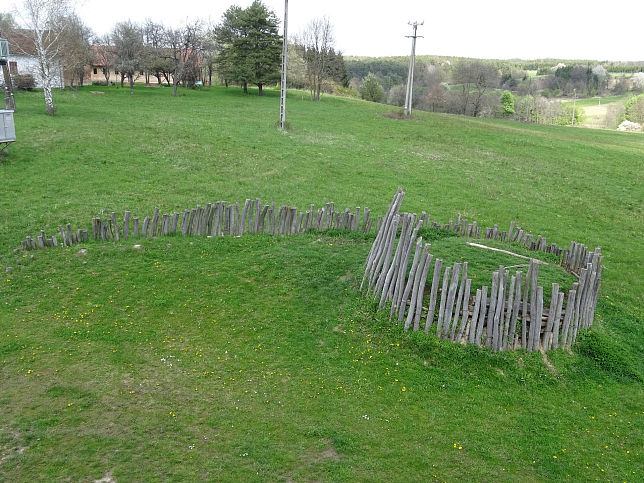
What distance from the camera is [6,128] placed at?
60.7ft

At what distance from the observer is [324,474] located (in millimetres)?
5980

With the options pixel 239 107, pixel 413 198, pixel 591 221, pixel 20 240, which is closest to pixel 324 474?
pixel 20 240

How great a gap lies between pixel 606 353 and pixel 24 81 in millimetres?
42679

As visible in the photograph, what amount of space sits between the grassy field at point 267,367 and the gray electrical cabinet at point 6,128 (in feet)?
5.81

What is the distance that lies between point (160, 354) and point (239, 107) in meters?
32.3

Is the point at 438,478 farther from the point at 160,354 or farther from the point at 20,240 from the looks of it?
the point at 20,240

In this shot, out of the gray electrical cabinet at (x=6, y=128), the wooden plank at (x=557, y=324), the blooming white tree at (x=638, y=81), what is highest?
the blooming white tree at (x=638, y=81)

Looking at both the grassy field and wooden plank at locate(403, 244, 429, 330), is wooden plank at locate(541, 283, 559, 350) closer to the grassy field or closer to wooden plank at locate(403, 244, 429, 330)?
the grassy field

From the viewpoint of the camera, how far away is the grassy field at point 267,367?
6262 mm

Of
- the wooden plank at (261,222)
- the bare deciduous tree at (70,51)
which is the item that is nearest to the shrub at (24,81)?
the bare deciduous tree at (70,51)

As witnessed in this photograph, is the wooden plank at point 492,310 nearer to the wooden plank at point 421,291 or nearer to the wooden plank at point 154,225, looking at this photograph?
the wooden plank at point 421,291

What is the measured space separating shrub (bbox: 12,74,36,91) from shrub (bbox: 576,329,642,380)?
137 feet

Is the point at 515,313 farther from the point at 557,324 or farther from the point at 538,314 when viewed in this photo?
the point at 557,324

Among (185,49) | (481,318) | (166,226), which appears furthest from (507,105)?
(481,318)
